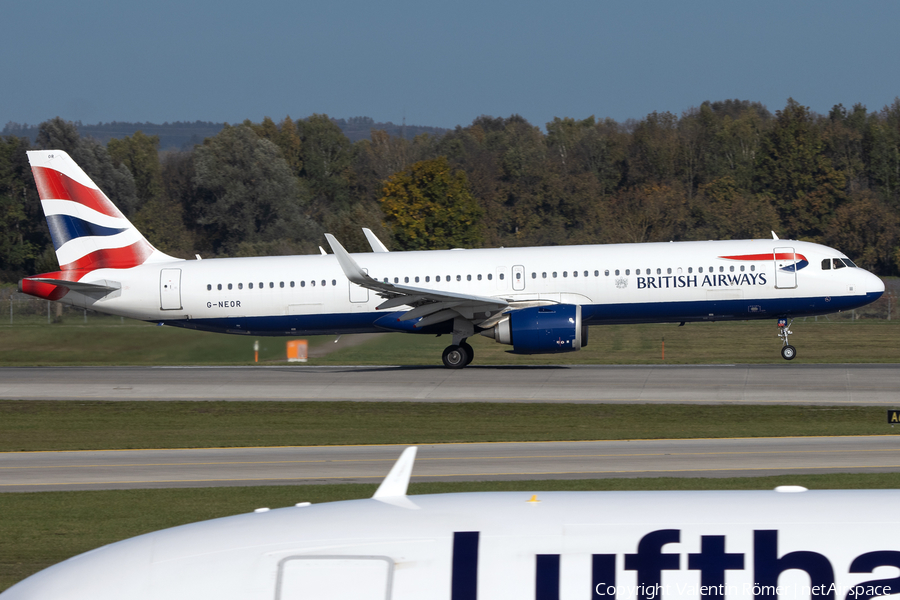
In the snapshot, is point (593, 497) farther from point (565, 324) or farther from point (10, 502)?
point (565, 324)

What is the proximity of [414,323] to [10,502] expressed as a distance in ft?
60.8

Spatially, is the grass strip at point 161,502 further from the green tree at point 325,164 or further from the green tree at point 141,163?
the green tree at point 141,163

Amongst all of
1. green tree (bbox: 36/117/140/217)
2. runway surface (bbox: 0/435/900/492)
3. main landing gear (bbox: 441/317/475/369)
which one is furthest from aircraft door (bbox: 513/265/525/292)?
green tree (bbox: 36/117/140/217)

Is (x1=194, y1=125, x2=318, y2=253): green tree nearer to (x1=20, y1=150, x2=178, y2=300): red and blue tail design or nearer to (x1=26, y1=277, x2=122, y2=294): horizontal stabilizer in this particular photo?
(x1=20, y1=150, x2=178, y2=300): red and blue tail design

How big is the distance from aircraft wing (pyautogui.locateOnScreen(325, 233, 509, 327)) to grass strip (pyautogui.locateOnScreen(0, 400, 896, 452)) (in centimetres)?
495

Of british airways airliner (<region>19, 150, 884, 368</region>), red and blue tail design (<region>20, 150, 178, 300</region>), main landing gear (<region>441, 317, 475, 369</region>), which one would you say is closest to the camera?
british airways airliner (<region>19, 150, 884, 368</region>)

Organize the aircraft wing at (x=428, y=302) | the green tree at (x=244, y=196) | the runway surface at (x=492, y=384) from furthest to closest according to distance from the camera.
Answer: the green tree at (x=244, y=196) < the aircraft wing at (x=428, y=302) < the runway surface at (x=492, y=384)

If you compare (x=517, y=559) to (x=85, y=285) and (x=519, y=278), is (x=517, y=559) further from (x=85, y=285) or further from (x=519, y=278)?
(x=85, y=285)

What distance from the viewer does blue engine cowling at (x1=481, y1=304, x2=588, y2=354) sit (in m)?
31.8

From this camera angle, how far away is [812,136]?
373 feet

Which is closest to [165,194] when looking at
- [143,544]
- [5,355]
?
[5,355]

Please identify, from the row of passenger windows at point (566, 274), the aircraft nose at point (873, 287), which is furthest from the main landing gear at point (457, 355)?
the aircraft nose at point (873, 287)

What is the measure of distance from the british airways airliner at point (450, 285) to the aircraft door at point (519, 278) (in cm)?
4

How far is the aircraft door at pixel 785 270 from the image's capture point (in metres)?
33.2
